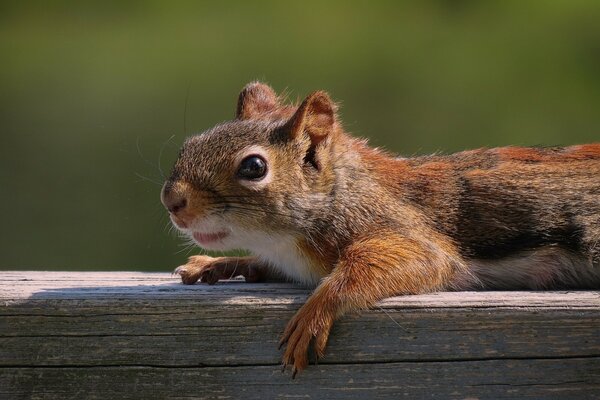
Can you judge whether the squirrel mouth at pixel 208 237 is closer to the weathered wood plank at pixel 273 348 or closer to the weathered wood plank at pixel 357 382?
the weathered wood plank at pixel 273 348

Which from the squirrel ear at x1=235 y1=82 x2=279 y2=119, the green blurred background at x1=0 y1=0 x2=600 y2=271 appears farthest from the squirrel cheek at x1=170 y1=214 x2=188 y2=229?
the green blurred background at x1=0 y1=0 x2=600 y2=271

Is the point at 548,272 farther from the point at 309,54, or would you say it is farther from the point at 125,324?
the point at 309,54

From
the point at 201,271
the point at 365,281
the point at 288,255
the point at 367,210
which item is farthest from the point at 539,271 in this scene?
the point at 201,271

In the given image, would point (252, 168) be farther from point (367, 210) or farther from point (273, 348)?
point (273, 348)

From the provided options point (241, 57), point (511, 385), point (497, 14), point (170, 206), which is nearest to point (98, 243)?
point (241, 57)

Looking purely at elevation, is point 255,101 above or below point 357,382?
above

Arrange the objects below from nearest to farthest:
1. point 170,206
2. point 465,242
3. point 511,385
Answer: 1. point 511,385
2. point 170,206
3. point 465,242

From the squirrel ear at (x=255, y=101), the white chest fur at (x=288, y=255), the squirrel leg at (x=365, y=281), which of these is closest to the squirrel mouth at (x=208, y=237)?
the white chest fur at (x=288, y=255)

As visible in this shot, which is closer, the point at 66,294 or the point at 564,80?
the point at 66,294
